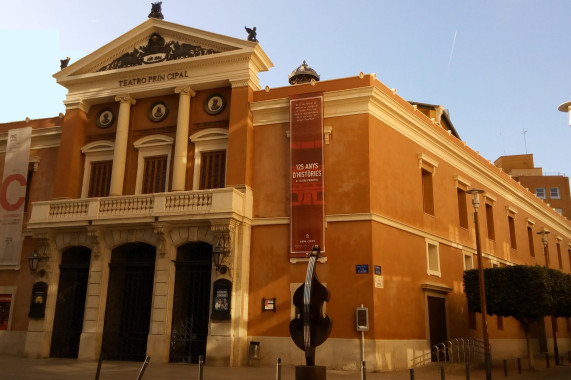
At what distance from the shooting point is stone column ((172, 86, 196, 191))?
2164 centimetres

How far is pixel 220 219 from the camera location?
763 inches

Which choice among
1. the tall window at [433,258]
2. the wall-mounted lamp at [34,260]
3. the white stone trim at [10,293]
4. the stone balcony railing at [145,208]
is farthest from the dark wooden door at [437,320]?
the white stone trim at [10,293]

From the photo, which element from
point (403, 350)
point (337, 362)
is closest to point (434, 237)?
point (403, 350)

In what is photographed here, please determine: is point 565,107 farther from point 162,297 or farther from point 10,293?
point 10,293

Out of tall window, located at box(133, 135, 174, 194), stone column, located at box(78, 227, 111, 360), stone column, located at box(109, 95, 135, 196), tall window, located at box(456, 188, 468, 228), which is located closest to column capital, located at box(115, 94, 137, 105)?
stone column, located at box(109, 95, 135, 196)

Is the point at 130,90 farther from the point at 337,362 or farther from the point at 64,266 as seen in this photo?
the point at 337,362

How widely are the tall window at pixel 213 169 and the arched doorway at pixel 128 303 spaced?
3605mm

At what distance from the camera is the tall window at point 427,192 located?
931 inches

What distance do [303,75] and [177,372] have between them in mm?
16121

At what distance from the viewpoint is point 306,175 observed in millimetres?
20078

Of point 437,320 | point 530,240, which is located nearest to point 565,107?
point 437,320

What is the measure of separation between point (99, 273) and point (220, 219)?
587 centimetres

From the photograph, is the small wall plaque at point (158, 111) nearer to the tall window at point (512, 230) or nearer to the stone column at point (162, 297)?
the stone column at point (162, 297)

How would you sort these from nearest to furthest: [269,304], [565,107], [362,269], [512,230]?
[565,107], [362,269], [269,304], [512,230]
